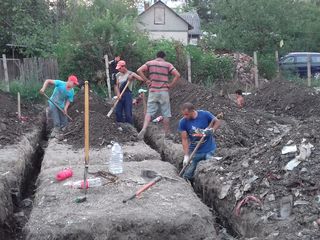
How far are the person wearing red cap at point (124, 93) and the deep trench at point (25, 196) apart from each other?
189 cm

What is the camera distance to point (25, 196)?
8.84 metres

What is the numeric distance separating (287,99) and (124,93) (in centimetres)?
625

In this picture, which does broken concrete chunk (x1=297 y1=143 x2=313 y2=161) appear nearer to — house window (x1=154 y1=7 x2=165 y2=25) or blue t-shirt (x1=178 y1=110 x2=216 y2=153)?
blue t-shirt (x1=178 y1=110 x2=216 y2=153)

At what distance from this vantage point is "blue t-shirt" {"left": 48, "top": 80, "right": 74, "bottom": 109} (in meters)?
11.6

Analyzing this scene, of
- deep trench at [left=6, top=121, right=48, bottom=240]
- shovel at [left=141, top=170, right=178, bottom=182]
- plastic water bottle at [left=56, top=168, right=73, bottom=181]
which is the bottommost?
deep trench at [left=6, top=121, right=48, bottom=240]

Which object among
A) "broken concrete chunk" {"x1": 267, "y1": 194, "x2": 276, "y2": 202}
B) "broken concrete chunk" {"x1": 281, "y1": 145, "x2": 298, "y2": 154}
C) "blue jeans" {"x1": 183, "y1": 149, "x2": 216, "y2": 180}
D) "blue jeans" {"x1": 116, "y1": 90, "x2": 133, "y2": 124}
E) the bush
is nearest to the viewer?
"broken concrete chunk" {"x1": 267, "y1": 194, "x2": 276, "y2": 202}

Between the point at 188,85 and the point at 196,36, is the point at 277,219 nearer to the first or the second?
the point at 188,85

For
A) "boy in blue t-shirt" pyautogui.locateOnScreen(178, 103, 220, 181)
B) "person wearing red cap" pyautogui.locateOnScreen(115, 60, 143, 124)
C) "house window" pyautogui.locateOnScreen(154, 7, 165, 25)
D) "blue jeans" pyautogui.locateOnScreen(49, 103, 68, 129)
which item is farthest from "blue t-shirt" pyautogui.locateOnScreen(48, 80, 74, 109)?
"house window" pyautogui.locateOnScreen(154, 7, 165, 25)

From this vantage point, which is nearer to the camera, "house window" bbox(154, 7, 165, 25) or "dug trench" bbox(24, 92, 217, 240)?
"dug trench" bbox(24, 92, 217, 240)

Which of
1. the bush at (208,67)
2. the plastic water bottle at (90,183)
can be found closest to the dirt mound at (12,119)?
the plastic water bottle at (90,183)

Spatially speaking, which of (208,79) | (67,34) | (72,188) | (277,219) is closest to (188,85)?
(208,79)

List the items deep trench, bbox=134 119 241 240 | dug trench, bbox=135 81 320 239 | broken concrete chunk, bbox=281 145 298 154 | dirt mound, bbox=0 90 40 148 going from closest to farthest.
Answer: dug trench, bbox=135 81 320 239 → deep trench, bbox=134 119 241 240 → broken concrete chunk, bbox=281 145 298 154 → dirt mound, bbox=0 90 40 148

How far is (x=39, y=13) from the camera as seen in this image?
26.2 meters

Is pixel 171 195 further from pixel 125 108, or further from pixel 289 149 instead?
pixel 125 108
